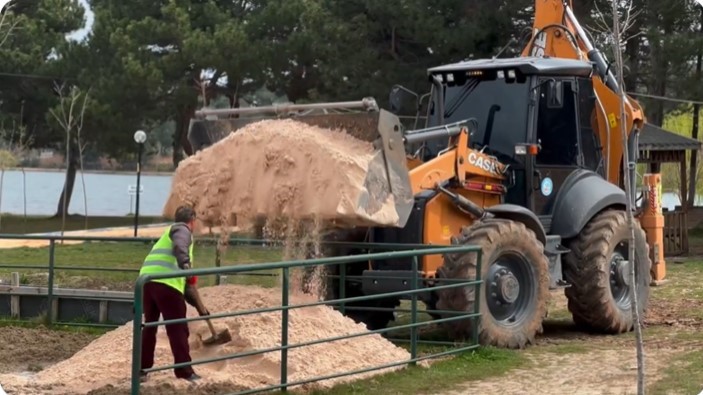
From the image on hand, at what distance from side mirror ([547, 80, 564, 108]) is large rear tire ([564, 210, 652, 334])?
132 cm

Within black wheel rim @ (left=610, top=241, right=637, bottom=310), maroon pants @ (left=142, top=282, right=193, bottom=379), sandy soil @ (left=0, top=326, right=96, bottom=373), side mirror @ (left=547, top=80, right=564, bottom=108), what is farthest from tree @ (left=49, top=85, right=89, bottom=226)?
maroon pants @ (left=142, top=282, right=193, bottom=379)

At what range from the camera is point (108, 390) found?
352 inches

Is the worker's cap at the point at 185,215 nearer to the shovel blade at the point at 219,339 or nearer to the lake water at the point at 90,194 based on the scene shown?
the shovel blade at the point at 219,339

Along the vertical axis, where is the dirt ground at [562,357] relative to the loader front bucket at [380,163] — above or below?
below

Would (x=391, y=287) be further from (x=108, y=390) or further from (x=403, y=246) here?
(x=108, y=390)

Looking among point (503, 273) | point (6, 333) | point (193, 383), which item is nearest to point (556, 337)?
point (503, 273)

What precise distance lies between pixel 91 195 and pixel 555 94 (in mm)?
81310

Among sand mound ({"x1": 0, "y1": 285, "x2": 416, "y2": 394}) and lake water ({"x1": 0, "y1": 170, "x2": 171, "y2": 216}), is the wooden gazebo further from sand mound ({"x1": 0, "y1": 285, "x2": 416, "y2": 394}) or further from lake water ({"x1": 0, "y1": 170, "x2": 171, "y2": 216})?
lake water ({"x1": 0, "y1": 170, "x2": 171, "y2": 216})

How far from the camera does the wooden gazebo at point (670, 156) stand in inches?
1034

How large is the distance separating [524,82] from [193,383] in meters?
5.51

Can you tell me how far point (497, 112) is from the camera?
12.8 meters

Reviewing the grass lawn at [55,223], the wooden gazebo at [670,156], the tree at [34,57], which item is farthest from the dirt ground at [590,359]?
the tree at [34,57]

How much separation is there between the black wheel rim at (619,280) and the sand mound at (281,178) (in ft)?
10.9

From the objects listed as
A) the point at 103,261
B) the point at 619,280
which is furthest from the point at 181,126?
the point at 619,280
